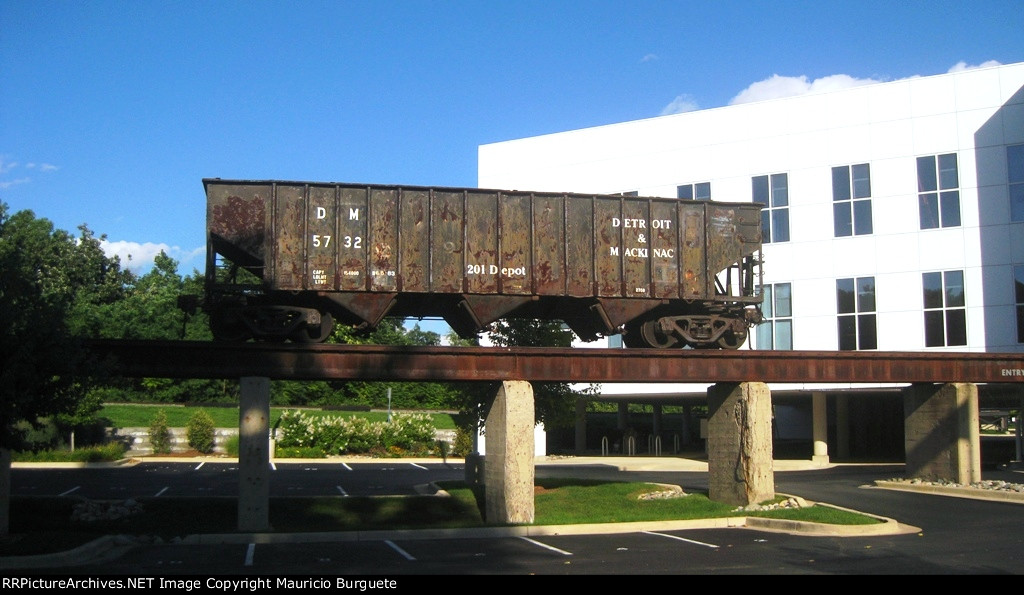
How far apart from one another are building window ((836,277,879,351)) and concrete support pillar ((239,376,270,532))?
25.8m

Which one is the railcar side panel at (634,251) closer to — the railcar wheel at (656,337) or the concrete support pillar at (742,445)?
the railcar wheel at (656,337)

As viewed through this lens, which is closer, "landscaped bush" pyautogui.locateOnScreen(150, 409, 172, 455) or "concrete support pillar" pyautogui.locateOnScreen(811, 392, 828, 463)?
"concrete support pillar" pyautogui.locateOnScreen(811, 392, 828, 463)

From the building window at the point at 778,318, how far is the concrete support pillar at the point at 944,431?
13690 millimetres

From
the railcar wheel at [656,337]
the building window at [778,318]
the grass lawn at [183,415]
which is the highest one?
the building window at [778,318]

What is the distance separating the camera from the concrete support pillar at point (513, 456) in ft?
59.6

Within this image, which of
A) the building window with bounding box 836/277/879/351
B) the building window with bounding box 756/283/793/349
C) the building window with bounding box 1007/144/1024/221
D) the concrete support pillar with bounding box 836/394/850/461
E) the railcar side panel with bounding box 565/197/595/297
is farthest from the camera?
the concrete support pillar with bounding box 836/394/850/461

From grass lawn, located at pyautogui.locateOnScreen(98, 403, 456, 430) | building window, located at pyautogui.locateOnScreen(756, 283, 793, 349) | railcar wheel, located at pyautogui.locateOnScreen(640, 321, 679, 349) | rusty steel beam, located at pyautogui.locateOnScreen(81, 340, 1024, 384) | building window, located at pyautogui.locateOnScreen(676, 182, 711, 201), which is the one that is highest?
building window, located at pyautogui.locateOnScreen(676, 182, 711, 201)

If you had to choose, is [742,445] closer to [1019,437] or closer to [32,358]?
[32,358]

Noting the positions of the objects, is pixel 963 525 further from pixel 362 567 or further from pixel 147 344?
pixel 147 344

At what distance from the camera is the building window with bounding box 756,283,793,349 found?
3719 centimetres

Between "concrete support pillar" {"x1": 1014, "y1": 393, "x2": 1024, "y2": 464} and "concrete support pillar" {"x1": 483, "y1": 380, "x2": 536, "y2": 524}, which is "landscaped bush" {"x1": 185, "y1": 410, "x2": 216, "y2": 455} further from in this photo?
"concrete support pillar" {"x1": 1014, "y1": 393, "x2": 1024, "y2": 464}

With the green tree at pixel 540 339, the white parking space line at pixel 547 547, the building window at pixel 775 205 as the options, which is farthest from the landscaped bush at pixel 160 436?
the building window at pixel 775 205

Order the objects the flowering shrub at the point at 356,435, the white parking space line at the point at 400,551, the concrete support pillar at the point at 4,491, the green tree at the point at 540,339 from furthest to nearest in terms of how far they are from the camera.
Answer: the flowering shrub at the point at 356,435 < the green tree at the point at 540,339 < the concrete support pillar at the point at 4,491 < the white parking space line at the point at 400,551

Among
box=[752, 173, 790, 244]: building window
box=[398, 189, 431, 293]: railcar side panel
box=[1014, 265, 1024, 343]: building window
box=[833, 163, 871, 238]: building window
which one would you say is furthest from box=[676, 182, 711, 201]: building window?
box=[398, 189, 431, 293]: railcar side panel
